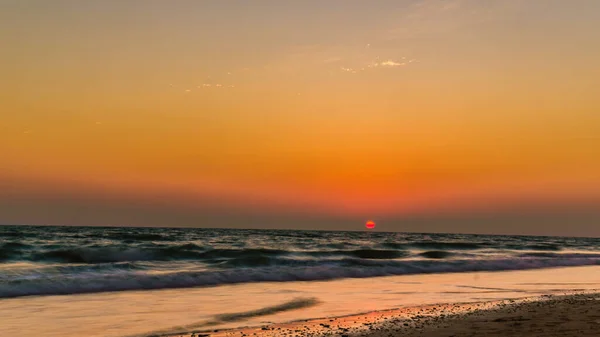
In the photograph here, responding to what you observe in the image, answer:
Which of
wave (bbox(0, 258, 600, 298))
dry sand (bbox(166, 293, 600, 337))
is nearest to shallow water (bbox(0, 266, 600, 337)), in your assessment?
dry sand (bbox(166, 293, 600, 337))

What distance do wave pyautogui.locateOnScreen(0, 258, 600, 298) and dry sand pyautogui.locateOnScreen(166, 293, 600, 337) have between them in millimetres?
8518

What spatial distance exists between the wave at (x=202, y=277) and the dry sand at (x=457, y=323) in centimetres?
852

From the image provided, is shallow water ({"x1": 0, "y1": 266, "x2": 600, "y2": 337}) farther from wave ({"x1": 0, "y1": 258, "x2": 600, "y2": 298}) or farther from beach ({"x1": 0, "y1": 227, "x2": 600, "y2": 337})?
wave ({"x1": 0, "y1": 258, "x2": 600, "y2": 298})

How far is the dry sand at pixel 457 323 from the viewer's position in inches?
356

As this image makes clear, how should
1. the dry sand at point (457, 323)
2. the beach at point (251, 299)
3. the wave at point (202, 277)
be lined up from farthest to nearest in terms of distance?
the wave at point (202, 277)
the beach at point (251, 299)
the dry sand at point (457, 323)

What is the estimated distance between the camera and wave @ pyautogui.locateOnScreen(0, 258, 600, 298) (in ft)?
52.2

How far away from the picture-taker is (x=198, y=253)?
35.9 m

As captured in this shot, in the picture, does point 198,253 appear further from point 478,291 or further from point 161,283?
point 478,291

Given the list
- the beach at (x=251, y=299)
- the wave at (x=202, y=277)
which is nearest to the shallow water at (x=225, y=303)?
the beach at (x=251, y=299)

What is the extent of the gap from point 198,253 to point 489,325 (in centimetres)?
2814

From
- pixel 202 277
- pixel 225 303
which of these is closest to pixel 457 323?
pixel 225 303

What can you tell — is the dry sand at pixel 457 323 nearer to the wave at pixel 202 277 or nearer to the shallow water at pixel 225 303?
the shallow water at pixel 225 303

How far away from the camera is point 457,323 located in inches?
396

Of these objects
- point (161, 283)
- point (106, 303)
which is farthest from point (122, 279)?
point (106, 303)
